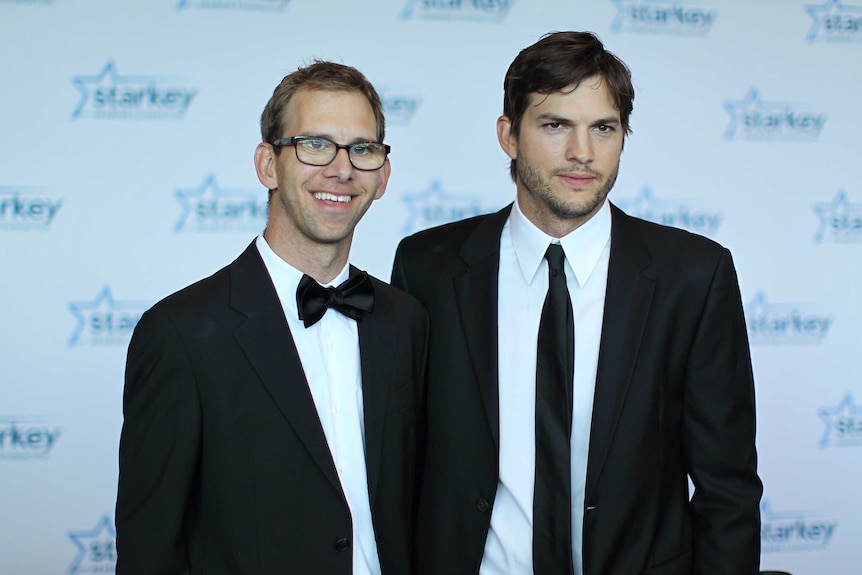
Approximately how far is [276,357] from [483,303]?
1.73ft

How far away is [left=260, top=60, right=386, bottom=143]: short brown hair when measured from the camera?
171 centimetres

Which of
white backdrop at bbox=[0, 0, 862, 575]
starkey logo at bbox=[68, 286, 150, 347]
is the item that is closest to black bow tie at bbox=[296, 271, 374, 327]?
white backdrop at bbox=[0, 0, 862, 575]

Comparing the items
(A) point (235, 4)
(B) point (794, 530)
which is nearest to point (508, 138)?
(A) point (235, 4)

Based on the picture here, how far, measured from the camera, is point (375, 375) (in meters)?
1.73

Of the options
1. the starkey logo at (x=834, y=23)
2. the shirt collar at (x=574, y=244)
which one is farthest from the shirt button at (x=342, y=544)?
the starkey logo at (x=834, y=23)

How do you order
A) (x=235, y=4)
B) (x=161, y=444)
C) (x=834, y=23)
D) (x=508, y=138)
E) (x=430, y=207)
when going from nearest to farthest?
(x=161, y=444), (x=508, y=138), (x=235, y=4), (x=430, y=207), (x=834, y=23)

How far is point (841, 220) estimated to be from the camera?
3.38 metres

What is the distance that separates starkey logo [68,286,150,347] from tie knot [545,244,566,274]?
174 centimetres

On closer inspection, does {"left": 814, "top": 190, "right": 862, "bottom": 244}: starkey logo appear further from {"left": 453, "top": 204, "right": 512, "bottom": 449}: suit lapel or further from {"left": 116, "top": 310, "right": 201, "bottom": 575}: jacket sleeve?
{"left": 116, "top": 310, "right": 201, "bottom": 575}: jacket sleeve

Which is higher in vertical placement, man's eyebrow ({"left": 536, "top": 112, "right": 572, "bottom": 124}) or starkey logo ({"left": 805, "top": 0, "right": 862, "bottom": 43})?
starkey logo ({"left": 805, "top": 0, "right": 862, "bottom": 43})

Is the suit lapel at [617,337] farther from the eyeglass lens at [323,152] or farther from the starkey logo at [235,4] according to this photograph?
the starkey logo at [235,4]

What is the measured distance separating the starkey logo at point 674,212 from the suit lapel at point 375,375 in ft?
5.70

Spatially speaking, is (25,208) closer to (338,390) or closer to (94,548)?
(94,548)

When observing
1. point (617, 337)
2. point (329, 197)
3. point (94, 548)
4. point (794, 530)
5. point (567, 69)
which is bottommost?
point (794, 530)
